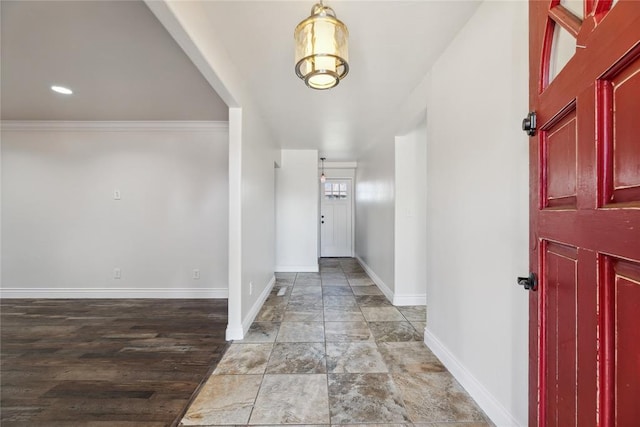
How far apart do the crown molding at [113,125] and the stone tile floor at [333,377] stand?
2554 millimetres

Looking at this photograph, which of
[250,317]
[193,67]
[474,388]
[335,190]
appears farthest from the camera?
[335,190]

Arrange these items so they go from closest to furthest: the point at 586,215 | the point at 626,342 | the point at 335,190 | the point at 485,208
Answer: the point at 626,342 < the point at 586,215 < the point at 485,208 < the point at 335,190

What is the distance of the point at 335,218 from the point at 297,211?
6.21 ft

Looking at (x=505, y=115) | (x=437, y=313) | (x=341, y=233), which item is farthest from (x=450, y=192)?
(x=341, y=233)

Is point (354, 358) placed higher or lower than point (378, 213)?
lower

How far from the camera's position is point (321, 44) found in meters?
1.27

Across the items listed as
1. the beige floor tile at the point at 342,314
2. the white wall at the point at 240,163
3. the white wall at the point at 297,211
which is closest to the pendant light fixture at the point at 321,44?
the white wall at the point at 240,163

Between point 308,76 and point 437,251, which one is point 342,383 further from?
point 308,76

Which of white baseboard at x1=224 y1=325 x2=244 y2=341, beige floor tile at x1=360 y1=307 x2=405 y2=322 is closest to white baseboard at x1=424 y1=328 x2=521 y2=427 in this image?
beige floor tile at x1=360 y1=307 x2=405 y2=322

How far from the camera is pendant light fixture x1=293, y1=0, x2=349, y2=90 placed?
1271mm

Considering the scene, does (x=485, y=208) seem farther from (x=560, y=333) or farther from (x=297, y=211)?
(x=297, y=211)

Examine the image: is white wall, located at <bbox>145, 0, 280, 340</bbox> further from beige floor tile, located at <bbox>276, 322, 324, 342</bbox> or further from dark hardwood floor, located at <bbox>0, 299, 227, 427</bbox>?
dark hardwood floor, located at <bbox>0, 299, 227, 427</bbox>

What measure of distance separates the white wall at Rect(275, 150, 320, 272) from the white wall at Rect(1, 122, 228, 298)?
1540 mm

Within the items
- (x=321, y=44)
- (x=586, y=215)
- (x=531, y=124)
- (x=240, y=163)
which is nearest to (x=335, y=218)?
(x=240, y=163)
